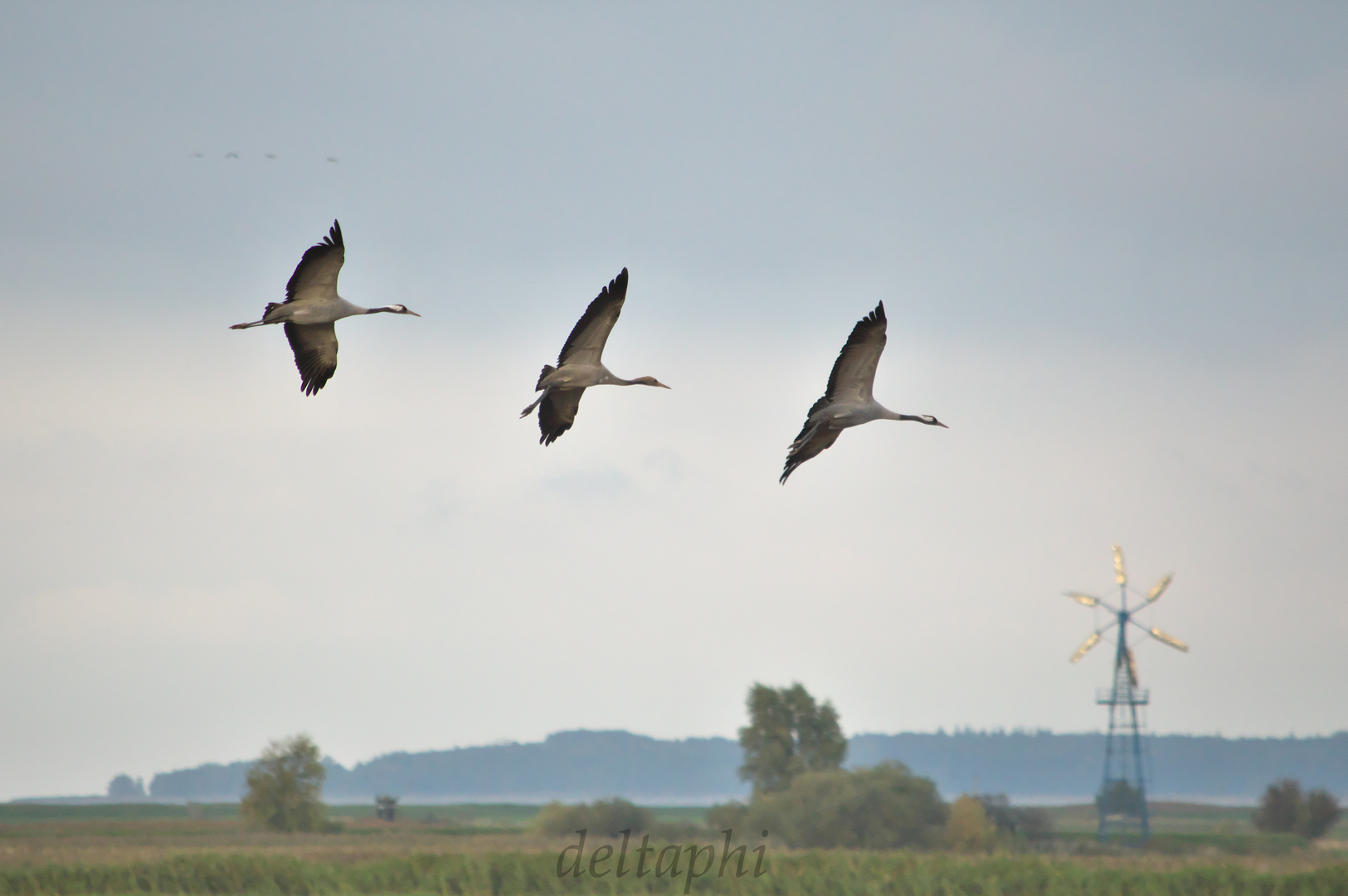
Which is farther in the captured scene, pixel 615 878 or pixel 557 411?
pixel 615 878

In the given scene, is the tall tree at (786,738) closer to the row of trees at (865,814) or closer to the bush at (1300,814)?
the row of trees at (865,814)

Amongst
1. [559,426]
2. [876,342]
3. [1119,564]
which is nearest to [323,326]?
[559,426]

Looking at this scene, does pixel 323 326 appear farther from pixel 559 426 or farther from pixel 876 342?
pixel 876 342

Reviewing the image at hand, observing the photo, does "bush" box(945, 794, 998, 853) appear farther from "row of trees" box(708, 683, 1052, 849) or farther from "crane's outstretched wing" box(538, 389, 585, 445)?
"crane's outstretched wing" box(538, 389, 585, 445)

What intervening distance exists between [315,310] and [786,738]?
9072cm

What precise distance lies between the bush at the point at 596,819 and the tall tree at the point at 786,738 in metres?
15.2

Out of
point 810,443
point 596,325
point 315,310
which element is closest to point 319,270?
point 315,310

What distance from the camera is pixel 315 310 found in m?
23.8

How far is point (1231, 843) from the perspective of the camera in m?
113

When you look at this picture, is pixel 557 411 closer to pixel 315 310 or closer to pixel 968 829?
pixel 315 310

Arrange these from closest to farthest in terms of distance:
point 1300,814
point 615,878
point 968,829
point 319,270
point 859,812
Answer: point 319,270, point 615,878, point 859,812, point 968,829, point 1300,814

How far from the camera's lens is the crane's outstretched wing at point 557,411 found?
83.8 feet

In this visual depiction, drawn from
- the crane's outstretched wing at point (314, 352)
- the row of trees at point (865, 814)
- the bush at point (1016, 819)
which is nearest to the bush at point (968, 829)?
the row of trees at point (865, 814)

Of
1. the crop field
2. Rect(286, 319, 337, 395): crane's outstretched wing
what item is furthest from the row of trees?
Rect(286, 319, 337, 395): crane's outstretched wing
